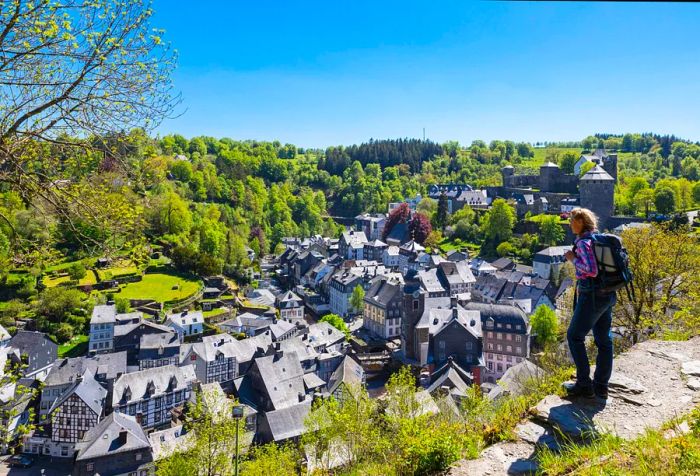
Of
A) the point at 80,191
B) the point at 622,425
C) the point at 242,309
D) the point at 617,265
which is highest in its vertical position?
the point at 80,191

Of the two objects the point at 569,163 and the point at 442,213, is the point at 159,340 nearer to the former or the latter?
the point at 442,213

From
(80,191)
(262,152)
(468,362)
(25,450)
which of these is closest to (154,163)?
(80,191)

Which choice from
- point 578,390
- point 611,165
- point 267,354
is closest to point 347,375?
point 267,354

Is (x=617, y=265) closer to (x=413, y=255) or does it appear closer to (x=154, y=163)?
(x=154, y=163)

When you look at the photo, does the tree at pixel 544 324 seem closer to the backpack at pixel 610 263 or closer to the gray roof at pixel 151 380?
the gray roof at pixel 151 380

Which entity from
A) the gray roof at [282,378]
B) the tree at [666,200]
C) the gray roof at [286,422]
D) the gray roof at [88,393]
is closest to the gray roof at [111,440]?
the gray roof at [88,393]

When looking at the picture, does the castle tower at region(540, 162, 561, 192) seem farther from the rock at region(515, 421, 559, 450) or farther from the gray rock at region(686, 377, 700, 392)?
the rock at region(515, 421, 559, 450)

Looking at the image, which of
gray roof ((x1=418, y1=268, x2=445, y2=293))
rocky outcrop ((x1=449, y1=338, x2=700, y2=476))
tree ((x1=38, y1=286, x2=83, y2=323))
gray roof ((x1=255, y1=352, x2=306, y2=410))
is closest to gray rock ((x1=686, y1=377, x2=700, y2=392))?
rocky outcrop ((x1=449, y1=338, x2=700, y2=476))
